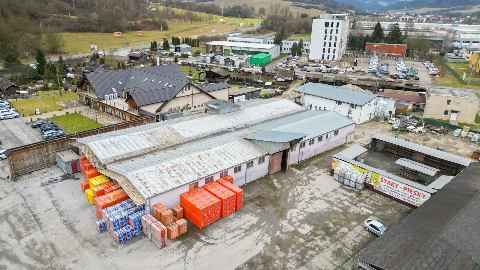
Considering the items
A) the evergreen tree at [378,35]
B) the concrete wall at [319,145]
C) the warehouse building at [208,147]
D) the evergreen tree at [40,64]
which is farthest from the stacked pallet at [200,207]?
the evergreen tree at [378,35]

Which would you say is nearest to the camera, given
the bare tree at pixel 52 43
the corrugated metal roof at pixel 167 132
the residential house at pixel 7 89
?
the corrugated metal roof at pixel 167 132

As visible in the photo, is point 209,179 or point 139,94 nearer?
point 209,179

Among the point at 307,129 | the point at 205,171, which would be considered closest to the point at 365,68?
the point at 307,129

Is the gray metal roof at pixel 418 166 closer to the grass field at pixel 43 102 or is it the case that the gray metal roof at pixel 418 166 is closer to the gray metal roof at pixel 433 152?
the gray metal roof at pixel 433 152

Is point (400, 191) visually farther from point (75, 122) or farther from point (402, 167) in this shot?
point (75, 122)

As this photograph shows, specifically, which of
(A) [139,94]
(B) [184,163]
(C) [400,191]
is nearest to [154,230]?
(B) [184,163]

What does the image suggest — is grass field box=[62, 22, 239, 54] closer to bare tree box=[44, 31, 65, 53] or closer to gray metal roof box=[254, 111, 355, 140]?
bare tree box=[44, 31, 65, 53]
